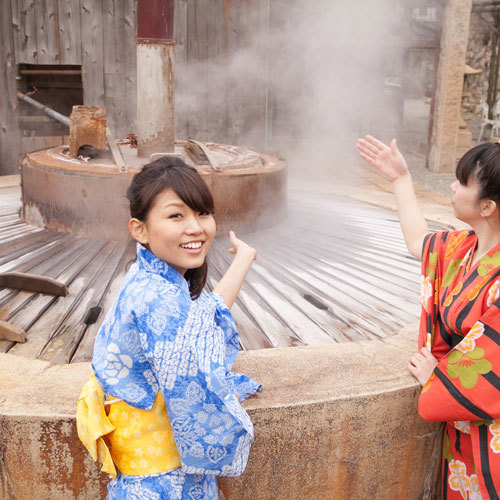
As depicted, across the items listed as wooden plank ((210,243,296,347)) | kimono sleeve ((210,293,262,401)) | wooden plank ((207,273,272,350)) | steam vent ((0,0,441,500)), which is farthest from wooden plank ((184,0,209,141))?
kimono sleeve ((210,293,262,401))

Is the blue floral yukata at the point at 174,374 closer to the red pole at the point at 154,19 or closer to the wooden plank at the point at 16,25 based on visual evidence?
the red pole at the point at 154,19

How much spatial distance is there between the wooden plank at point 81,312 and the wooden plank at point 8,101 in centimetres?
411

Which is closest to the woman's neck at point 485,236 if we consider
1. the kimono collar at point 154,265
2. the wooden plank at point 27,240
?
the kimono collar at point 154,265

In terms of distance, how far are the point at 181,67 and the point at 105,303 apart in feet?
15.2

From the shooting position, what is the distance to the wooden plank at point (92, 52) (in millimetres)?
6258

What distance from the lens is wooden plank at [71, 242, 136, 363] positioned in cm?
223

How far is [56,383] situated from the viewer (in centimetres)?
194

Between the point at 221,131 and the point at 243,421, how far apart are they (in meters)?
5.83

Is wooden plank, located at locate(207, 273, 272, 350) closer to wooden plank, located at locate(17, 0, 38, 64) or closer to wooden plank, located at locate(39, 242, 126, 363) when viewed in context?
wooden plank, located at locate(39, 242, 126, 363)

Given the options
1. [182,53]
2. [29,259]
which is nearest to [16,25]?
[182,53]

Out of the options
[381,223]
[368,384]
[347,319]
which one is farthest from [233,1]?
[368,384]

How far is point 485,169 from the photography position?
68.9 inches

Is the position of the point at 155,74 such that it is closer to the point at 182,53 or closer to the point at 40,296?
the point at 40,296

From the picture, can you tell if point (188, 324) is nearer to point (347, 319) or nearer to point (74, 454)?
point (74, 454)
